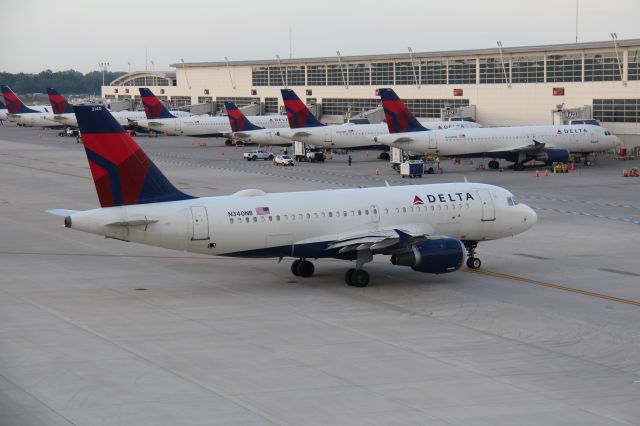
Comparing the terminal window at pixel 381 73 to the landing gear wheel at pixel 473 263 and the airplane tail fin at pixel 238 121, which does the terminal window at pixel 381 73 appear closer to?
the airplane tail fin at pixel 238 121

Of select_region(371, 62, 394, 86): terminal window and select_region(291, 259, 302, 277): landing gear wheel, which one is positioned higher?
select_region(371, 62, 394, 86): terminal window

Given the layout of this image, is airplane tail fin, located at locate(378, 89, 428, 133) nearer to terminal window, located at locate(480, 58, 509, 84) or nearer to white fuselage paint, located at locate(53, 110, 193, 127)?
terminal window, located at locate(480, 58, 509, 84)

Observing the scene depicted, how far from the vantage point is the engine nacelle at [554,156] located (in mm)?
99000

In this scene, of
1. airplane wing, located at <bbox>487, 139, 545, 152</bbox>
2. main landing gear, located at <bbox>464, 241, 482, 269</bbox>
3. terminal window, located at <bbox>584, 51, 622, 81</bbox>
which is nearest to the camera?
main landing gear, located at <bbox>464, 241, 482, 269</bbox>

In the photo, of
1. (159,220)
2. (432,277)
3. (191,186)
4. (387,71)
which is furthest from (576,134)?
(159,220)

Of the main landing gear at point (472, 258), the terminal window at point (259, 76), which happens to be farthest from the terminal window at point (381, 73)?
the main landing gear at point (472, 258)

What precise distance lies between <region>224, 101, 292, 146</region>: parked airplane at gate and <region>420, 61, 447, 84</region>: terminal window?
25.5 meters

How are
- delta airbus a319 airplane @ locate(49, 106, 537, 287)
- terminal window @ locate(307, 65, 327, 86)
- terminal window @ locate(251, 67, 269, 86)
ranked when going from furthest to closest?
terminal window @ locate(251, 67, 269, 86) → terminal window @ locate(307, 65, 327, 86) → delta airbus a319 airplane @ locate(49, 106, 537, 287)

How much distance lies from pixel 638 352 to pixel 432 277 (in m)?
14.0

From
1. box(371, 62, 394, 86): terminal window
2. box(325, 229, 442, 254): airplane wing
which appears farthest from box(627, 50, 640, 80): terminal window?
box(325, 229, 442, 254): airplane wing

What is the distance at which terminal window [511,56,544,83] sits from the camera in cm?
12550

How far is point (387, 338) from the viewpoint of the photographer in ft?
111

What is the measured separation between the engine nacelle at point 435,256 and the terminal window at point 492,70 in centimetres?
9195

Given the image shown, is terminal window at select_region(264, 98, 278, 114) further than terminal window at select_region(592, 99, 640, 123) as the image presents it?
Yes
